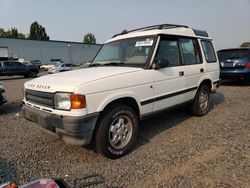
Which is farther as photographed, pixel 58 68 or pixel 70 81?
pixel 58 68

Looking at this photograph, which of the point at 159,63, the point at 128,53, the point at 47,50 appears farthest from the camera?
the point at 47,50

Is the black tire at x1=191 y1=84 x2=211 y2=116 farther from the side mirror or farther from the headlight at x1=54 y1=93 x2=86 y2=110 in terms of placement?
the headlight at x1=54 y1=93 x2=86 y2=110

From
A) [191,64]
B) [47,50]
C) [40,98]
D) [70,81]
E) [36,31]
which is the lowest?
[40,98]

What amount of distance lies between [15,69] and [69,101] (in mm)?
21676

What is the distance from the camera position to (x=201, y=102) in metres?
5.68

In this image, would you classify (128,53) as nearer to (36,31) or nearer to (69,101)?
(69,101)

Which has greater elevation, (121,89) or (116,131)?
(121,89)

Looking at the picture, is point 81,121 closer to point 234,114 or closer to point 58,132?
point 58,132

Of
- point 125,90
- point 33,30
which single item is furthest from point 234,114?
point 33,30

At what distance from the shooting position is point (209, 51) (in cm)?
595

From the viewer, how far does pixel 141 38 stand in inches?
175

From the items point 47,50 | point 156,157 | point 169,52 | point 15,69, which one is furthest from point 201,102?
point 47,50

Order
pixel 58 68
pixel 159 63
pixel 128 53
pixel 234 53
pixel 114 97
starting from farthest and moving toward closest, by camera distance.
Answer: pixel 58 68, pixel 234 53, pixel 128 53, pixel 159 63, pixel 114 97

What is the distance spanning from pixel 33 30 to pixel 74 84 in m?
87.4
